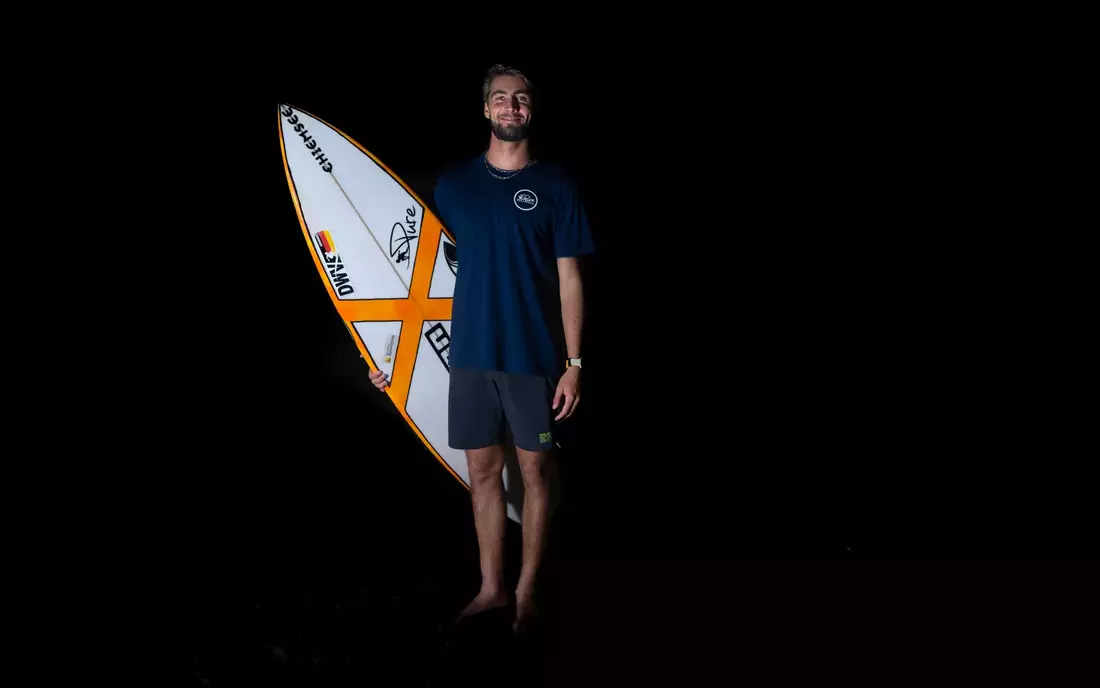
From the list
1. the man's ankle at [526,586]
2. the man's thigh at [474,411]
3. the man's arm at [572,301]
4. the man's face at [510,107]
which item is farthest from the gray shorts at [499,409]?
the man's face at [510,107]

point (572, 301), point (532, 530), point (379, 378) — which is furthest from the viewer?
point (379, 378)

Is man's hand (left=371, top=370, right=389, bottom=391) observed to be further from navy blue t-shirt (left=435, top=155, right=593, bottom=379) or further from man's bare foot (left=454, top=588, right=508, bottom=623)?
man's bare foot (left=454, top=588, right=508, bottom=623)

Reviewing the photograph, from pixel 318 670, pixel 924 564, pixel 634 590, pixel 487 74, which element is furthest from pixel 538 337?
pixel 924 564

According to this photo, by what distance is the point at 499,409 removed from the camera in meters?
2.01

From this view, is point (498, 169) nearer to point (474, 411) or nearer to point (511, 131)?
point (511, 131)

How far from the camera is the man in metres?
1.89

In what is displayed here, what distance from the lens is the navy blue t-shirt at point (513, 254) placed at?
1.90 metres

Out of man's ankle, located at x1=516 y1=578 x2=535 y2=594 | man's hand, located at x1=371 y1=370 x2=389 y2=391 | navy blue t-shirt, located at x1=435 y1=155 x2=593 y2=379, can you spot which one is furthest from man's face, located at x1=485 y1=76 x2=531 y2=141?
man's ankle, located at x1=516 y1=578 x2=535 y2=594

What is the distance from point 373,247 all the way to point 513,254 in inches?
20.6

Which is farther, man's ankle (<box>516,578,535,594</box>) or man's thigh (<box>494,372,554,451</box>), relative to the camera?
man's ankle (<box>516,578,535,594</box>)

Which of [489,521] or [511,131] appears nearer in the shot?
[511,131]

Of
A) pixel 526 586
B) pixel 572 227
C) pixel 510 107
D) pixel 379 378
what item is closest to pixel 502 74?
pixel 510 107

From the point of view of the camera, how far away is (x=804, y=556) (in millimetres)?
2357

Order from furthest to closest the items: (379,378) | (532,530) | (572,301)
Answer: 1. (379,378)
2. (532,530)
3. (572,301)
